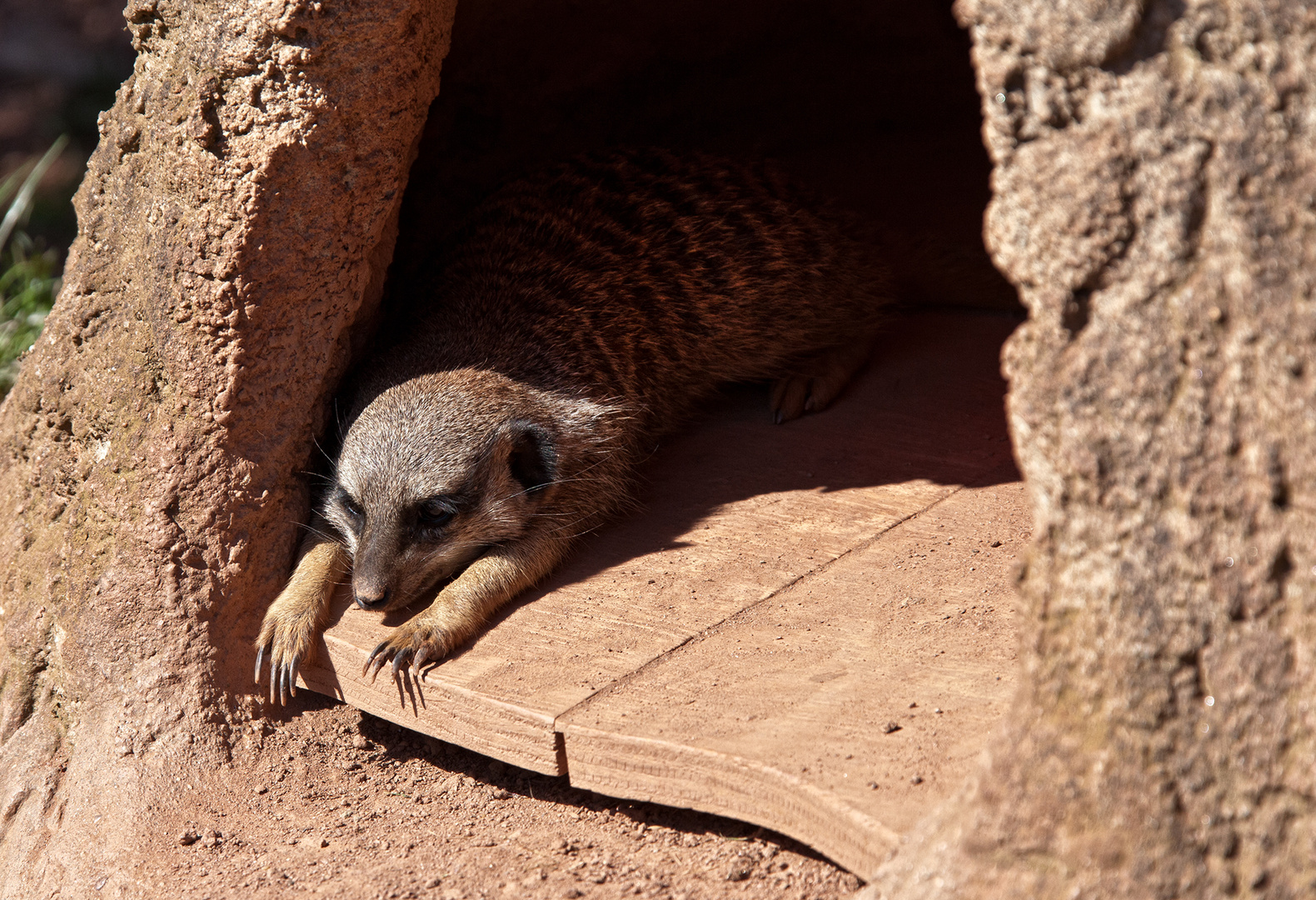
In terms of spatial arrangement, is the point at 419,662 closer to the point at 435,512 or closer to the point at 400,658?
the point at 400,658

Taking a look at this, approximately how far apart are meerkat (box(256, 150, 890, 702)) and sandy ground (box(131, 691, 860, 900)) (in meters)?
0.20

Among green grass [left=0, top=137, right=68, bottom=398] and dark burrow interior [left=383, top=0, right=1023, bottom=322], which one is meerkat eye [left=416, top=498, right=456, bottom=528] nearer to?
dark burrow interior [left=383, top=0, right=1023, bottom=322]

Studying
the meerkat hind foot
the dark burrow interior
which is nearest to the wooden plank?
the meerkat hind foot

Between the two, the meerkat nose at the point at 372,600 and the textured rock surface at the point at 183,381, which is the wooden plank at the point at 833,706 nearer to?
the meerkat nose at the point at 372,600

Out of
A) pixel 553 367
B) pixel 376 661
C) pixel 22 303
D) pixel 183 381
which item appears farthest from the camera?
pixel 22 303

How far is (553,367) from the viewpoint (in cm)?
301

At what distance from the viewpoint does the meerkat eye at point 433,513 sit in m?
2.57

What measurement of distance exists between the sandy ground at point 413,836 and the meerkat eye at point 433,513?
457 mm

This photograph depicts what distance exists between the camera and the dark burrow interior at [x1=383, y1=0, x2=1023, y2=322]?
3.88 m

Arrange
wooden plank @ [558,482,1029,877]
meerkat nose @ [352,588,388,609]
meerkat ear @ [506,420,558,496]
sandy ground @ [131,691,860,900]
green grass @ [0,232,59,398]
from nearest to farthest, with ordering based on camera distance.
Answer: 1. wooden plank @ [558,482,1029,877]
2. sandy ground @ [131,691,860,900]
3. meerkat nose @ [352,588,388,609]
4. meerkat ear @ [506,420,558,496]
5. green grass @ [0,232,59,398]

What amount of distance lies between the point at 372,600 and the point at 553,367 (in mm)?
863

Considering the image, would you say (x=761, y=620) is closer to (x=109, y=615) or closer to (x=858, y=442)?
(x=858, y=442)

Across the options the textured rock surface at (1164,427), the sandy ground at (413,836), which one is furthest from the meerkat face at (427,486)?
the textured rock surface at (1164,427)

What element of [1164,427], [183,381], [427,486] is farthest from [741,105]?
[1164,427]
